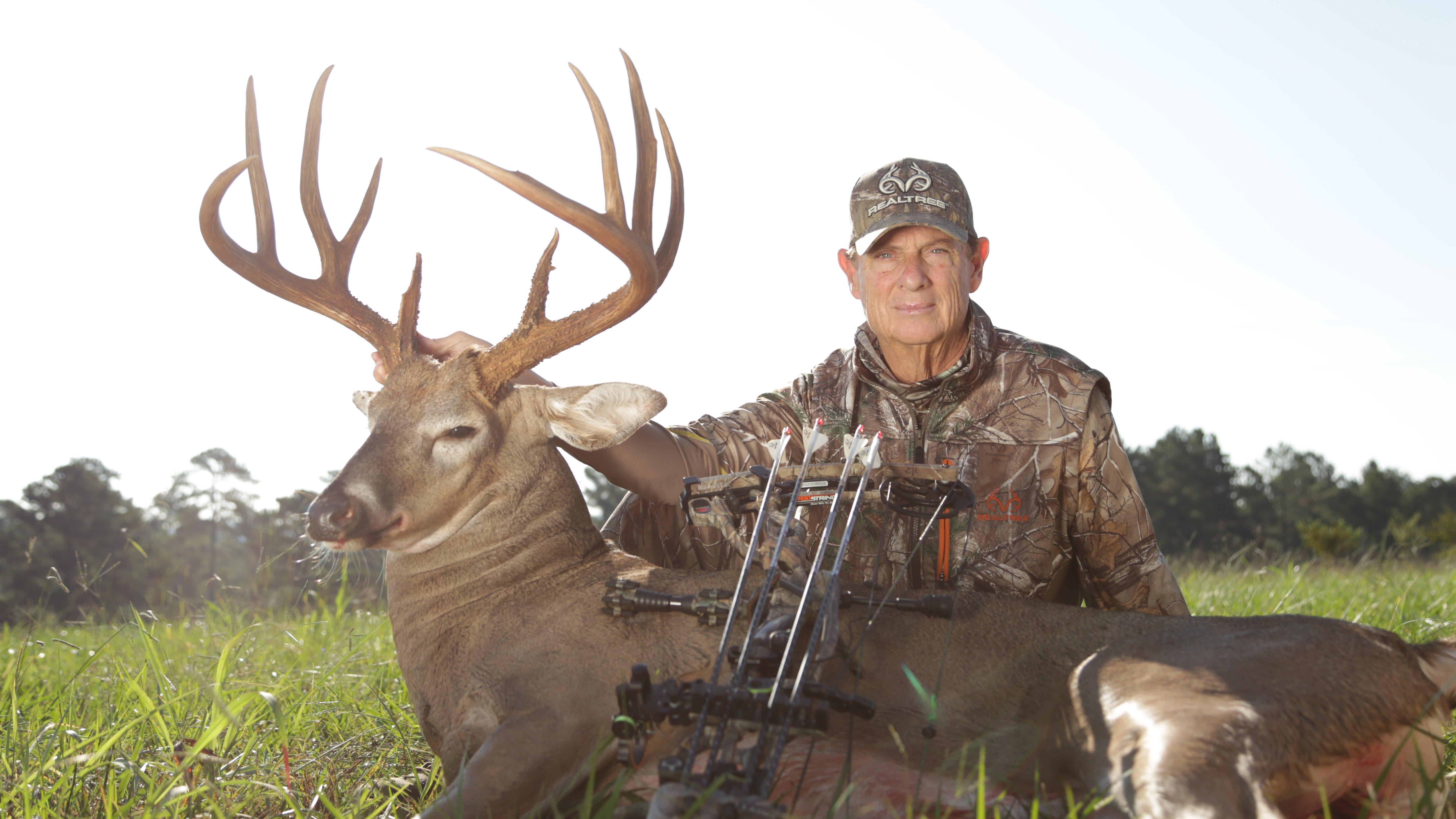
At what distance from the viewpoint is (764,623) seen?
288 centimetres

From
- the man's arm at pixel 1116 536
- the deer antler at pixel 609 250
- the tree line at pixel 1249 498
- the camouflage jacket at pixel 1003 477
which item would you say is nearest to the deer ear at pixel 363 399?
the deer antler at pixel 609 250

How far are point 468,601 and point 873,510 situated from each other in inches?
72.1

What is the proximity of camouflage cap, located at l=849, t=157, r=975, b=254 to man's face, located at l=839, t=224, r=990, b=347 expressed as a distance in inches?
2.6

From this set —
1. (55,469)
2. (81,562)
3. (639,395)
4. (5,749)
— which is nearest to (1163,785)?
(639,395)

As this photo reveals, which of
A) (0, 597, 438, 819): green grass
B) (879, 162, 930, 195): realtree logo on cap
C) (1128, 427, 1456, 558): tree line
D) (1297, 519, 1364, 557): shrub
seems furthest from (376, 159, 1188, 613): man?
(1128, 427, 1456, 558): tree line

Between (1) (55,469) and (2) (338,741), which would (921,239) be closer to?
(2) (338,741)

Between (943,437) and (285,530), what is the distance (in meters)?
7.39

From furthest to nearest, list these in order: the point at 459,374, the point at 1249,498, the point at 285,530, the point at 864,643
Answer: the point at 1249,498 < the point at 285,530 < the point at 459,374 < the point at 864,643

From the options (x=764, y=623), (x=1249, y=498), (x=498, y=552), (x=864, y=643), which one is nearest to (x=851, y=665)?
(x=864, y=643)

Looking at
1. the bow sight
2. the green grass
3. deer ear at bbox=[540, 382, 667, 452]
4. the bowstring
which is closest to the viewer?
the bow sight

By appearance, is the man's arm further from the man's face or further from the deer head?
the deer head

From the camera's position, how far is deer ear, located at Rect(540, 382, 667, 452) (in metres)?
3.74

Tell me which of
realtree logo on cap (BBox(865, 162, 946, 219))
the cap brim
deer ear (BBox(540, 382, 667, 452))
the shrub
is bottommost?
the shrub

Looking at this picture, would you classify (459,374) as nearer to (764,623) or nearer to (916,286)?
(764,623)
